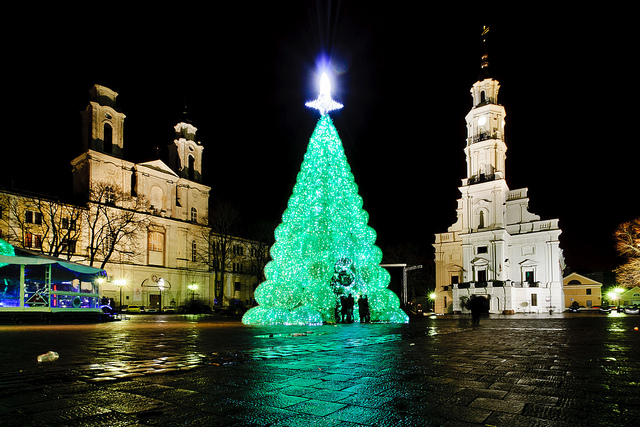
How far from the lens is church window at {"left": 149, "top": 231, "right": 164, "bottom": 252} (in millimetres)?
53406

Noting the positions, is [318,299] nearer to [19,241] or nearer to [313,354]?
[313,354]

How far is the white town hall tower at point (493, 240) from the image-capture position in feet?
177

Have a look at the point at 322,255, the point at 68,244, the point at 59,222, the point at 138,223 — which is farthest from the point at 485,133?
the point at 59,222

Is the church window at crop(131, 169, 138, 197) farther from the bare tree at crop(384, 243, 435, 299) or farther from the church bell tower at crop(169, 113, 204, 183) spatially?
the bare tree at crop(384, 243, 435, 299)

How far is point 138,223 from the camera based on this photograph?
40375 mm

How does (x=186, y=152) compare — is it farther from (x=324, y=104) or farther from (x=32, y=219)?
(x=324, y=104)

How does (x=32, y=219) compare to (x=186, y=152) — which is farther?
(x=186, y=152)

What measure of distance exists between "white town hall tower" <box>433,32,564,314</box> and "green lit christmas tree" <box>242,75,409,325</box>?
121ft

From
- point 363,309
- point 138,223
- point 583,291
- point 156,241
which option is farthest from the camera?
point 583,291

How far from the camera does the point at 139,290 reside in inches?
1970

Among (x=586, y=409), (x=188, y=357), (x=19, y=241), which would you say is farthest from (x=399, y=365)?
(x=19, y=241)

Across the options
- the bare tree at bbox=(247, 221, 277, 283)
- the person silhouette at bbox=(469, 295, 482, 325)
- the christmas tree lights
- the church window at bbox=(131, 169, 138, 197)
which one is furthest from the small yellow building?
the christmas tree lights

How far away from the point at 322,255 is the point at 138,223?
2592 cm

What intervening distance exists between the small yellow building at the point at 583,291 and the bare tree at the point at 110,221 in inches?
2928
